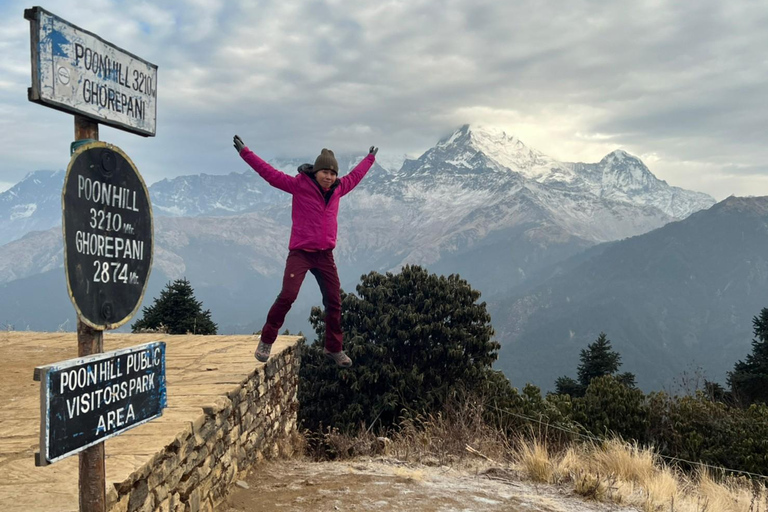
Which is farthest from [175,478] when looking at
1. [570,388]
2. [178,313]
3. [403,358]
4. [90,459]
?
[570,388]

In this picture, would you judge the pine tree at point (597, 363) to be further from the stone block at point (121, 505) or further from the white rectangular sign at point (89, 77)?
the white rectangular sign at point (89, 77)

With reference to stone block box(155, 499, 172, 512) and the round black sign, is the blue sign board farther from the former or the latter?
stone block box(155, 499, 172, 512)

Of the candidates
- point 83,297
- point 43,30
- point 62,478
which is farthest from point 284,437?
point 43,30

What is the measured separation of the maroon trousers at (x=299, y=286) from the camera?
19.4 ft

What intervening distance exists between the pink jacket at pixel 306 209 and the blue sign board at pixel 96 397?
3223 mm

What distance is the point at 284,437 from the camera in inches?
272

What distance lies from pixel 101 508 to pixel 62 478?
2.87ft

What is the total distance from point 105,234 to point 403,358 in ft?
34.2

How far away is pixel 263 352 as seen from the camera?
19.7ft

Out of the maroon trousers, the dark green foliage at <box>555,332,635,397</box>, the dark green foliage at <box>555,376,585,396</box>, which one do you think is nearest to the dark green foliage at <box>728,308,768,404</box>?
the dark green foliage at <box>555,332,635,397</box>

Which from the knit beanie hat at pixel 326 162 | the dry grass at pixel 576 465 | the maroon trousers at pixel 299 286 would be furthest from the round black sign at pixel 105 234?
the dry grass at pixel 576 465

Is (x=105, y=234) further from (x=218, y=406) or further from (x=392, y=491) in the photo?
(x=392, y=491)

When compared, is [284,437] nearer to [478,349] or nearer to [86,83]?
[86,83]

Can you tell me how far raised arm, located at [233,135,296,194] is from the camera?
19.2 ft
